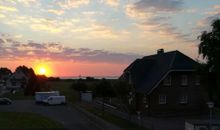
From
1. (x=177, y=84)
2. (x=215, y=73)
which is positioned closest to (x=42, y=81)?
(x=177, y=84)

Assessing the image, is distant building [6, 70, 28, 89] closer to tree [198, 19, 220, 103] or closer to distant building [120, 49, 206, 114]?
distant building [120, 49, 206, 114]

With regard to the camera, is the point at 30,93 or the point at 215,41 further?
the point at 30,93

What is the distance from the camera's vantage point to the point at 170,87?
6181 cm

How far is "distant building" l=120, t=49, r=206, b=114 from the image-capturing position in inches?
2383

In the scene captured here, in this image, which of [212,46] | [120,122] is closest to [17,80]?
[120,122]

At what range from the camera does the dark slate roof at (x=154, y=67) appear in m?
60.4

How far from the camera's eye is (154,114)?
6069cm

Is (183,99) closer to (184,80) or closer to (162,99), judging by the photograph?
(184,80)

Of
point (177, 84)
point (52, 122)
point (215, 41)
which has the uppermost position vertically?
point (215, 41)

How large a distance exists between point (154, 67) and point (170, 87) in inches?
179

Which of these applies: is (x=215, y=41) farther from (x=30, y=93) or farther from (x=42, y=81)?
(x=42, y=81)

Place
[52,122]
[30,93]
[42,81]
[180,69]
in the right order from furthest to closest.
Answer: [42,81] → [30,93] → [180,69] → [52,122]

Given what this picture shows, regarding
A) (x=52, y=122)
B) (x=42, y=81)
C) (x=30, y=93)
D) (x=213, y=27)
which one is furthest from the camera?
(x=42, y=81)

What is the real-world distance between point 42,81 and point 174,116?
7066 centimetres
